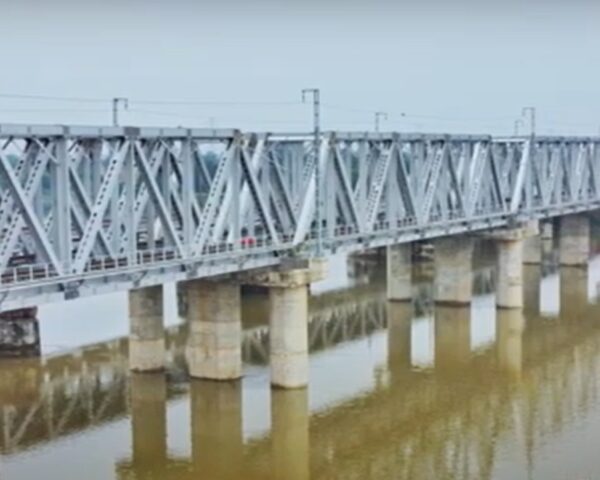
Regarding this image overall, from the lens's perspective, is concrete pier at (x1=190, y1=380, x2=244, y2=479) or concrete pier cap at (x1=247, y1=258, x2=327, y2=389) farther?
concrete pier cap at (x1=247, y1=258, x2=327, y2=389)

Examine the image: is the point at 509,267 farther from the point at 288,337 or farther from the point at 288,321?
the point at 288,337

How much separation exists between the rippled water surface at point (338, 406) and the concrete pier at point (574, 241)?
70.9 feet

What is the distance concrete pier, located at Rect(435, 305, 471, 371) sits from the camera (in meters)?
52.6

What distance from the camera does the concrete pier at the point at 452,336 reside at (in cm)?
5259

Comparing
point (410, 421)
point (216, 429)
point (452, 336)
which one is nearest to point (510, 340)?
point (452, 336)

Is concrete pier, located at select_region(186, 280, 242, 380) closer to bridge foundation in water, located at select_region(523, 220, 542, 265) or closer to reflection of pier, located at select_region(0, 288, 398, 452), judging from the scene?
reflection of pier, located at select_region(0, 288, 398, 452)

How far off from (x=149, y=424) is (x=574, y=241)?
176 feet

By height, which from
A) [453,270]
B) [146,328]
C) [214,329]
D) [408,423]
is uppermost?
[453,270]

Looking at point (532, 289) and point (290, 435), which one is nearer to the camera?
point (290, 435)

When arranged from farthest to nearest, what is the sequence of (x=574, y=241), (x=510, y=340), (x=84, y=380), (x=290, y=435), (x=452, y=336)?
(x=574, y=241), (x=452, y=336), (x=510, y=340), (x=84, y=380), (x=290, y=435)

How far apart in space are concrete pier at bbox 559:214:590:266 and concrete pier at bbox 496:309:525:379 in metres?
Answer: 22.7

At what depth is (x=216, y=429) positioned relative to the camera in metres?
40.6

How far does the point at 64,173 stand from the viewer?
113 ft

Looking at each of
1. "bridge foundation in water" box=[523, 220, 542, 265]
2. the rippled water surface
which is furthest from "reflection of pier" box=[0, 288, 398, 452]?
"bridge foundation in water" box=[523, 220, 542, 265]
